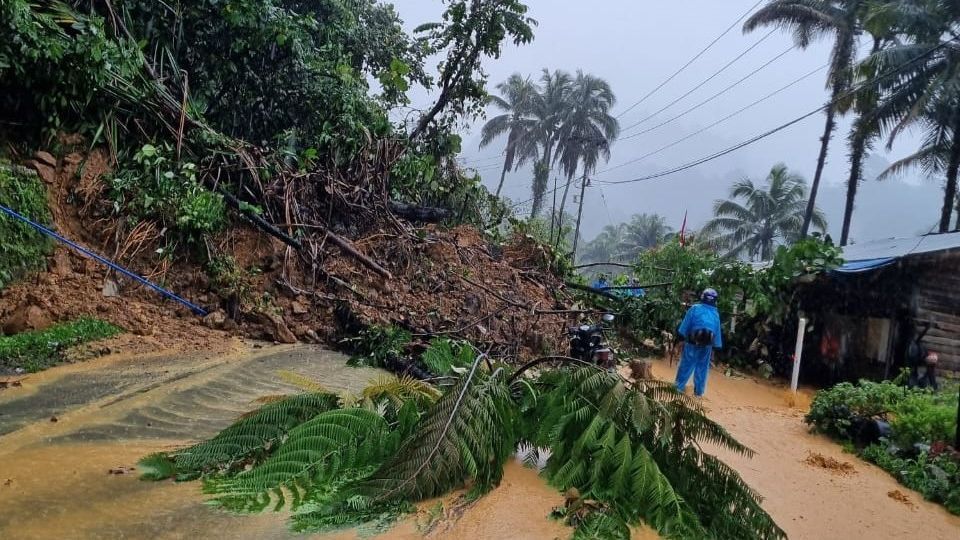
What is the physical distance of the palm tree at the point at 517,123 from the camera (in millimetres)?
37844

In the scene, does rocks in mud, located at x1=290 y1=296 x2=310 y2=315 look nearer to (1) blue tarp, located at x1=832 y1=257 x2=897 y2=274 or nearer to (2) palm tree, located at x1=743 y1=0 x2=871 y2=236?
(1) blue tarp, located at x1=832 y1=257 x2=897 y2=274

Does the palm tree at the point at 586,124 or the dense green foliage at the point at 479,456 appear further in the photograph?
the palm tree at the point at 586,124

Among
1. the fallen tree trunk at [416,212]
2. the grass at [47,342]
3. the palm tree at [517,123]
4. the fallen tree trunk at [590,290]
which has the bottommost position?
the grass at [47,342]

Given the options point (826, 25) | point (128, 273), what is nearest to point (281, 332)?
point (128, 273)

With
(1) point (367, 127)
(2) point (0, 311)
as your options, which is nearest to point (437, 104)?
(1) point (367, 127)

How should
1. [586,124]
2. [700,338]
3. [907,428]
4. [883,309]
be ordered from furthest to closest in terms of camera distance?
[586,124], [883,309], [700,338], [907,428]

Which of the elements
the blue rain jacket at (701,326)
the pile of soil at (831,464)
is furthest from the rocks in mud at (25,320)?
the pile of soil at (831,464)

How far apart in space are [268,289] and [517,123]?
1309 inches

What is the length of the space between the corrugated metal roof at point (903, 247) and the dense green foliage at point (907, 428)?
111 inches

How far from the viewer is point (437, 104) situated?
11953 millimetres

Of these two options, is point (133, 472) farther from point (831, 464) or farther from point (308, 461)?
point (831, 464)

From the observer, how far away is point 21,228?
231 inches

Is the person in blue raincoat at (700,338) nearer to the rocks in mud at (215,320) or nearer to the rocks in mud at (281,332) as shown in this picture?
the rocks in mud at (281,332)

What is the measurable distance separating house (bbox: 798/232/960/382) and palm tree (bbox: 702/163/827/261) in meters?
25.5
